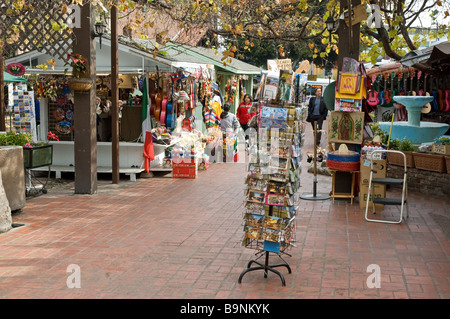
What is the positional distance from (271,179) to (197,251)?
1.59 metres

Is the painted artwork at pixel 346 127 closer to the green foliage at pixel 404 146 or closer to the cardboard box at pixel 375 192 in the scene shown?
the cardboard box at pixel 375 192

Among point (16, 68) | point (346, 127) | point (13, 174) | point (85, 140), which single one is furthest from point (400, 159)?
point (16, 68)

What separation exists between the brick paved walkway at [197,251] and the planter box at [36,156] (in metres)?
0.62

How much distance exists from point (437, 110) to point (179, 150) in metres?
6.38

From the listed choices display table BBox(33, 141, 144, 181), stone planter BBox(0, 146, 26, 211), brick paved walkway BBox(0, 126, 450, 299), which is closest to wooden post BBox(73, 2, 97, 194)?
brick paved walkway BBox(0, 126, 450, 299)

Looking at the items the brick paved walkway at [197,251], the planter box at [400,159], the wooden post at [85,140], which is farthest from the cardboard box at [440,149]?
the wooden post at [85,140]

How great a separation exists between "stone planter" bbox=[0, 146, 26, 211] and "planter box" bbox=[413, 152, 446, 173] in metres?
7.04

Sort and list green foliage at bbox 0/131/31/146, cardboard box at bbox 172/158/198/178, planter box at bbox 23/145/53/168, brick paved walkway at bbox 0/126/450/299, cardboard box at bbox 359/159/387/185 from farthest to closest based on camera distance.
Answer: cardboard box at bbox 172/158/198/178 < planter box at bbox 23/145/53/168 < green foliage at bbox 0/131/31/146 < cardboard box at bbox 359/159/387/185 < brick paved walkway at bbox 0/126/450/299

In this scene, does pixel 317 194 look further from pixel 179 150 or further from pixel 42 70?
pixel 42 70

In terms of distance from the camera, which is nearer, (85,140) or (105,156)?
(85,140)

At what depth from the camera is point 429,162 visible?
1028cm

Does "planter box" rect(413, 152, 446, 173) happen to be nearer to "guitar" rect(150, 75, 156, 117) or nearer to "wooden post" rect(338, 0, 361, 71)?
"wooden post" rect(338, 0, 361, 71)

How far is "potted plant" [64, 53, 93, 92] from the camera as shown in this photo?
9.72 meters

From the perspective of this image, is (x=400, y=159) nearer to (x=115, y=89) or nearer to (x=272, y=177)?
(x=115, y=89)
